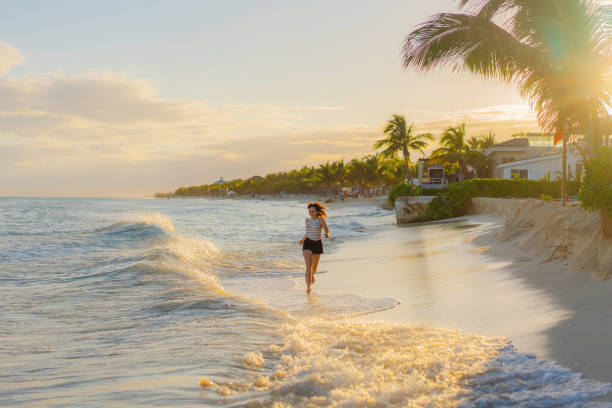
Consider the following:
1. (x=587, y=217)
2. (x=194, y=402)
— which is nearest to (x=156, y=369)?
(x=194, y=402)

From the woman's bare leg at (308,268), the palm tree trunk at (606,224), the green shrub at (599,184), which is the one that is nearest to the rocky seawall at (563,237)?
the palm tree trunk at (606,224)

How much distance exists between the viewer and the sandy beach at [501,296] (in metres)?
4.27

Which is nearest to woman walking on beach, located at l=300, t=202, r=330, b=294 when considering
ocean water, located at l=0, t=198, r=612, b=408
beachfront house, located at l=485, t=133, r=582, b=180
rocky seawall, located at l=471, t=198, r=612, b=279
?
ocean water, located at l=0, t=198, r=612, b=408

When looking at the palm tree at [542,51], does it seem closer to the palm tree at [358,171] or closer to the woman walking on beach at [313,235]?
the woman walking on beach at [313,235]

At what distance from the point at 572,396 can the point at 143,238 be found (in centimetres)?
2024

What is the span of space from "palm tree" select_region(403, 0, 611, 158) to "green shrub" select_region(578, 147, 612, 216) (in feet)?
13.5

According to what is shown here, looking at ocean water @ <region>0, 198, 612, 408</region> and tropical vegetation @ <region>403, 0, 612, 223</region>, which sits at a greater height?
tropical vegetation @ <region>403, 0, 612, 223</region>

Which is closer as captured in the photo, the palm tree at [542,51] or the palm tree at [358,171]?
the palm tree at [542,51]

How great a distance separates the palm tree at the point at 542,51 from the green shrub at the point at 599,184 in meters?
4.10

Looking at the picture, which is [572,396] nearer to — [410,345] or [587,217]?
[410,345]

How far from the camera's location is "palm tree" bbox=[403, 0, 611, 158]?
11.1m

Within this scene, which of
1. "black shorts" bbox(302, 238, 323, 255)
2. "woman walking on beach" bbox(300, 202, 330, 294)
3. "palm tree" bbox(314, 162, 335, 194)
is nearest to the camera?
"woman walking on beach" bbox(300, 202, 330, 294)

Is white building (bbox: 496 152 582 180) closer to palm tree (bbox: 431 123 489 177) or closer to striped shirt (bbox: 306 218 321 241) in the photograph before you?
palm tree (bbox: 431 123 489 177)

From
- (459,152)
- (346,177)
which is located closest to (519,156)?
(459,152)
